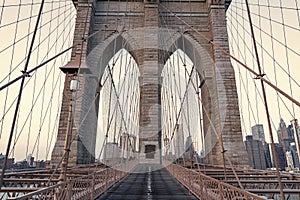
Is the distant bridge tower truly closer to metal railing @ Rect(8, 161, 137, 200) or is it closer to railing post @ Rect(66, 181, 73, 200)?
metal railing @ Rect(8, 161, 137, 200)

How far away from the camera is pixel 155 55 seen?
15523 millimetres

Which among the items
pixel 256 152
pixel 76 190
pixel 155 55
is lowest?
pixel 76 190

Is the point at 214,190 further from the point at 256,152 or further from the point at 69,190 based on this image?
the point at 256,152

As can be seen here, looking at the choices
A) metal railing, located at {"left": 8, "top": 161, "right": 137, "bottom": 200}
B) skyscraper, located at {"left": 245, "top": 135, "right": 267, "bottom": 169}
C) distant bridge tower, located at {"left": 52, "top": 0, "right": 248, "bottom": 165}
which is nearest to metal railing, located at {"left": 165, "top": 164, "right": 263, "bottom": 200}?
metal railing, located at {"left": 8, "top": 161, "right": 137, "bottom": 200}

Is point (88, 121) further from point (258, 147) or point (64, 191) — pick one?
point (64, 191)

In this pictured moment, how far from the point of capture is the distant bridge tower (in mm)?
13258

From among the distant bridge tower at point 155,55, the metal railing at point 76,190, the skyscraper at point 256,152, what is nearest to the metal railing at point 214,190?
the metal railing at point 76,190

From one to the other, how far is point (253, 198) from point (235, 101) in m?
12.2

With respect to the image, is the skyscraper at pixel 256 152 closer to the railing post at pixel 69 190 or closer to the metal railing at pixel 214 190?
the metal railing at pixel 214 190

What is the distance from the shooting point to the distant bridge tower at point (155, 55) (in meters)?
13.3

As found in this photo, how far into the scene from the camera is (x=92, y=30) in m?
15.6

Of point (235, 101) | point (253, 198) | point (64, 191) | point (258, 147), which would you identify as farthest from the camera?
point (235, 101)

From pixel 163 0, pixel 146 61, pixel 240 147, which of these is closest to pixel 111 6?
pixel 163 0

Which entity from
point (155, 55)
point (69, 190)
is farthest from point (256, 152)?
point (69, 190)
